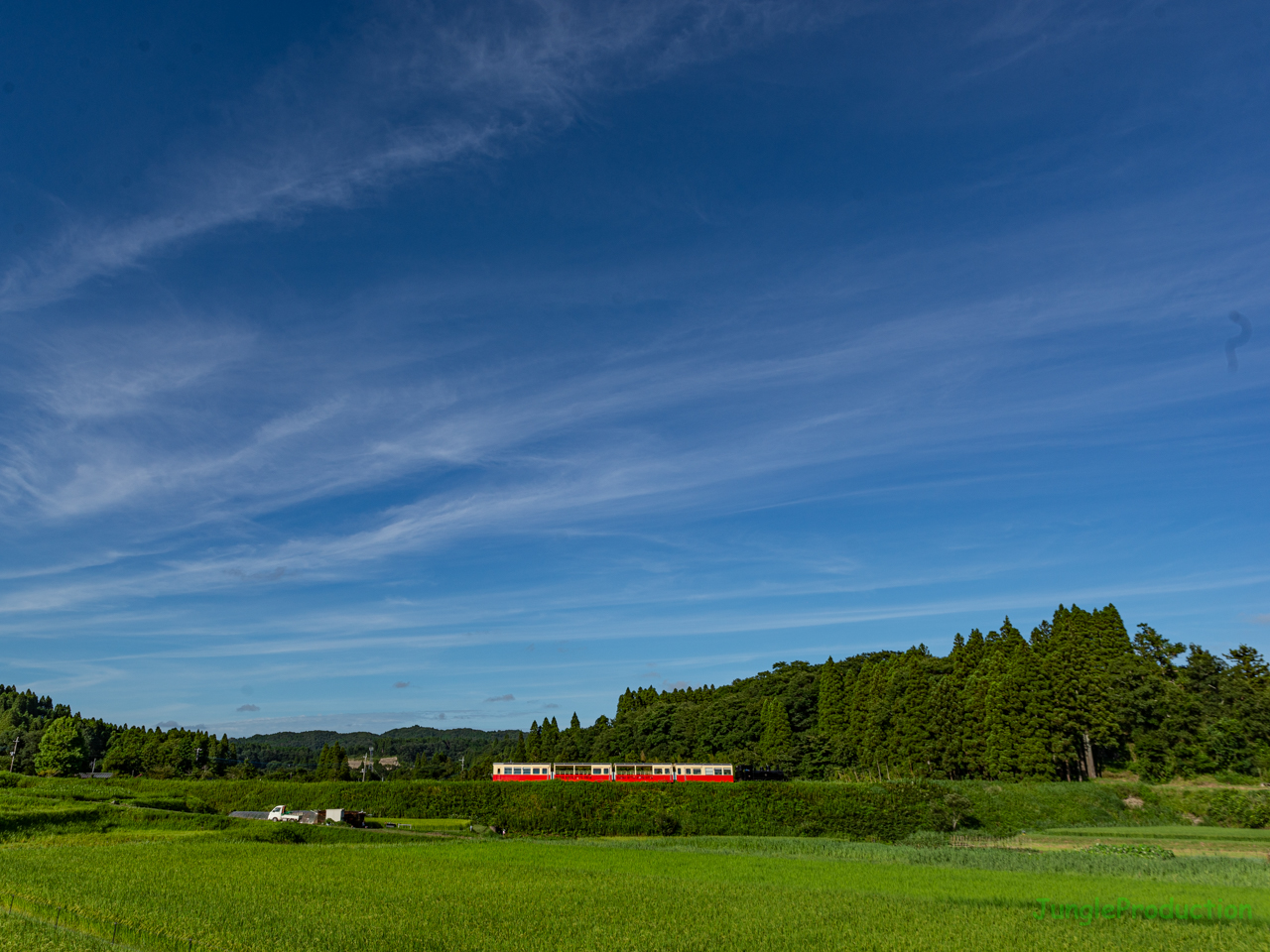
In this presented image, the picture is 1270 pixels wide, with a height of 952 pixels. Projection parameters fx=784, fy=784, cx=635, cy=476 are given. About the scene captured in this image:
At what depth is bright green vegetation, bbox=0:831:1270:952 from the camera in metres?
18.6

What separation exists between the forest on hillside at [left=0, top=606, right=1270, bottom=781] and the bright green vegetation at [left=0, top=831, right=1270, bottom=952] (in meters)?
31.8

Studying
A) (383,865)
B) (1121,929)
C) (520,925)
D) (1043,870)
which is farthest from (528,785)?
(1121,929)

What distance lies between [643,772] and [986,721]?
30024 millimetres

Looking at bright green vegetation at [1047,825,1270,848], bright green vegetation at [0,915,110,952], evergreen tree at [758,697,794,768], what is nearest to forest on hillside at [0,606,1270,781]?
evergreen tree at [758,697,794,768]

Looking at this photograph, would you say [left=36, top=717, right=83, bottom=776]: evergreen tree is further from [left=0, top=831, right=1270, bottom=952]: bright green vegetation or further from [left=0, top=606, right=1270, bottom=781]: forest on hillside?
[left=0, top=831, right=1270, bottom=952]: bright green vegetation

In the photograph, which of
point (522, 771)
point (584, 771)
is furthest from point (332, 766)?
point (584, 771)

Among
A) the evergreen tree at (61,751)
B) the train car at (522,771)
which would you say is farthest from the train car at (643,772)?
the evergreen tree at (61,751)

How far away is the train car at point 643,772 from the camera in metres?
64.5

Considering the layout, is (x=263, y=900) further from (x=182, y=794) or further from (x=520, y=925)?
(x=182, y=794)

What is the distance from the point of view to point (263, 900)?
22594 millimetres

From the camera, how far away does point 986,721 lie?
220 ft

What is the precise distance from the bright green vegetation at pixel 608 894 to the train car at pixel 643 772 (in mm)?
24361

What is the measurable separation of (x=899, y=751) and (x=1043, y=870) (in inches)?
1642

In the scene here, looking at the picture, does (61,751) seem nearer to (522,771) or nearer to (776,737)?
(522,771)
